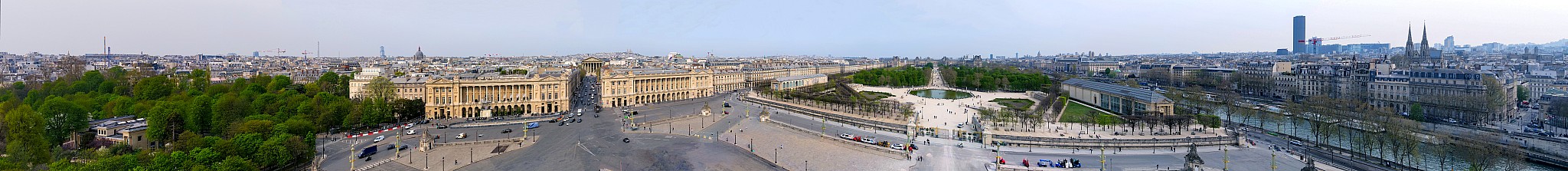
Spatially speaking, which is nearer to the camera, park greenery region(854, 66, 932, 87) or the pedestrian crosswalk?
the pedestrian crosswalk

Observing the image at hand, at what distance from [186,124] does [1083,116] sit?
48.1 metres

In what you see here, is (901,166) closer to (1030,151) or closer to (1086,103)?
(1030,151)

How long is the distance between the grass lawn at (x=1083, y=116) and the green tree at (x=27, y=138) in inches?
1796

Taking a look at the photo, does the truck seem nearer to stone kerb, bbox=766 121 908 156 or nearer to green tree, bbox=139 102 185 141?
green tree, bbox=139 102 185 141

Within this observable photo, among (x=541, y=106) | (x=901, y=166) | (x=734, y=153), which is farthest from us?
(x=541, y=106)

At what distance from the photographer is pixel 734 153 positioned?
34344 millimetres

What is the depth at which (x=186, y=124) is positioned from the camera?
39.6 m

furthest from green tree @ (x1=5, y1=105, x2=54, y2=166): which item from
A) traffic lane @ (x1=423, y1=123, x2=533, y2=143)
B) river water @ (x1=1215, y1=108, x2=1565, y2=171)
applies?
river water @ (x1=1215, y1=108, x2=1565, y2=171)

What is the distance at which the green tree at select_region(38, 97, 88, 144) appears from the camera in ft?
119

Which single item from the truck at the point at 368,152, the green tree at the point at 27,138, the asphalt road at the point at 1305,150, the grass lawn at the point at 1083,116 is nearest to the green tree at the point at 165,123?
the green tree at the point at 27,138

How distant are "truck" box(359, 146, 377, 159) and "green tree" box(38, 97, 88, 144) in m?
14.5

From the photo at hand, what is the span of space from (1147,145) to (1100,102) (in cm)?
2332

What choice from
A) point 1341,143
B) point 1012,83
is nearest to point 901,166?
point 1341,143

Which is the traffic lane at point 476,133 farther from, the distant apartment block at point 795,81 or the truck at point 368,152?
the distant apartment block at point 795,81
